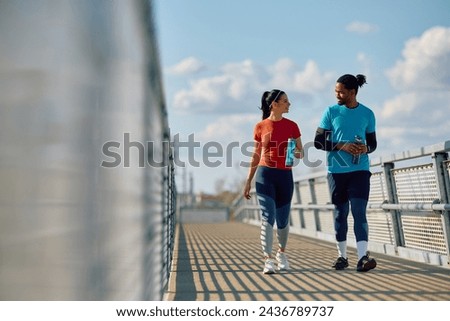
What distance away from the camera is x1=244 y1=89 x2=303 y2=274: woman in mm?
4898

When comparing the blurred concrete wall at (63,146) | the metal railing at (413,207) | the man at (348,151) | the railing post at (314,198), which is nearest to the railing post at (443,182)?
the metal railing at (413,207)

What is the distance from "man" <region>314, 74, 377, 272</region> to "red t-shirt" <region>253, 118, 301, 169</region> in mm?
235

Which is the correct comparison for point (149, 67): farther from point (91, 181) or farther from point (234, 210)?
point (234, 210)

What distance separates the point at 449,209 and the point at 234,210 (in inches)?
782

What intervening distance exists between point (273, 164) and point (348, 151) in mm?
606

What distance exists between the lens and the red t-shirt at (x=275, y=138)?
4895 mm

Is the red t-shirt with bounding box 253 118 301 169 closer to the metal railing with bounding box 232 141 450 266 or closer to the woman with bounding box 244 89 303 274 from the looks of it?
the woman with bounding box 244 89 303 274

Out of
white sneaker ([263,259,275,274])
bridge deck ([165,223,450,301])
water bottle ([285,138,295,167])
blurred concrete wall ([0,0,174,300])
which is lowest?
bridge deck ([165,223,450,301])

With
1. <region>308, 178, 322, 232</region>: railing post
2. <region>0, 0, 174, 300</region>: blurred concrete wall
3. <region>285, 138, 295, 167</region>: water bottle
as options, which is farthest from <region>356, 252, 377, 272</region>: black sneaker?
<region>308, 178, 322, 232</region>: railing post

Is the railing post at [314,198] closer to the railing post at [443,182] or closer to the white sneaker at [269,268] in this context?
the railing post at [443,182]

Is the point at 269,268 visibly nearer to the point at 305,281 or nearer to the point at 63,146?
the point at 305,281

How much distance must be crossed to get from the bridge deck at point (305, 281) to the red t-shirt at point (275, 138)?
903 millimetres

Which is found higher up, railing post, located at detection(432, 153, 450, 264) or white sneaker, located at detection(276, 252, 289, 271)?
railing post, located at detection(432, 153, 450, 264)

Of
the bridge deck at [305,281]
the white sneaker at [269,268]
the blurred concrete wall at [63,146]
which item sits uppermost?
the blurred concrete wall at [63,146]
